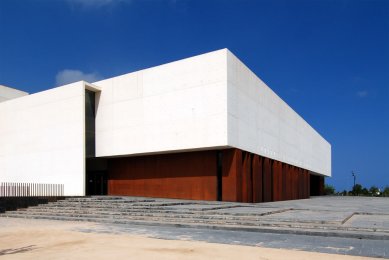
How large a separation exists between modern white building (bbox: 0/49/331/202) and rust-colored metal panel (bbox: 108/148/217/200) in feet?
0.22

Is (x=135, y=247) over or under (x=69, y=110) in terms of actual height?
under

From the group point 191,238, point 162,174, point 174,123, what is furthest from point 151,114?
point 191,238

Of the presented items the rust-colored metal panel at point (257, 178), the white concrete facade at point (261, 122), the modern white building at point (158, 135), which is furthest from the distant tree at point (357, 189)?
the rust-colored metal panel at point (257, 178)

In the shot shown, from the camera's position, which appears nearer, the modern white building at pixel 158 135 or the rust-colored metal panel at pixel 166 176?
the modern white building at pixel 158 135

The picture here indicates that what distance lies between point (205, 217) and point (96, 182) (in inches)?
707

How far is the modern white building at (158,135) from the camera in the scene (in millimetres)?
23438

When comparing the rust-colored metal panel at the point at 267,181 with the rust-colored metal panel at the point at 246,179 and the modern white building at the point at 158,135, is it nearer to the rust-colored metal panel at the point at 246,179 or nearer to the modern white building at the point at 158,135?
the modern white building at the point at 158,135

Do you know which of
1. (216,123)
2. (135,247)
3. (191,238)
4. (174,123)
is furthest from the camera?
(174,123)

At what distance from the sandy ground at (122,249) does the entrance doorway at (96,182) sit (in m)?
18.8

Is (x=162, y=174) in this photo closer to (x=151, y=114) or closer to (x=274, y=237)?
(x=151, y=114)

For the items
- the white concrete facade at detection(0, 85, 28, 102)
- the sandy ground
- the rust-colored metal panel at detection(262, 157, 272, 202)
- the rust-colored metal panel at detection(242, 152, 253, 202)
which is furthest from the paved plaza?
the white concrete facade at detection(0, 85, 28, 102)

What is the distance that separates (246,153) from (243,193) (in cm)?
276

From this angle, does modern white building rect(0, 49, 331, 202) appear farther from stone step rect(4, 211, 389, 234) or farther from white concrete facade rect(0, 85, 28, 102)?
stone step rect(4, 211, 389, 234)

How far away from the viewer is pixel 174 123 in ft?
80.1
